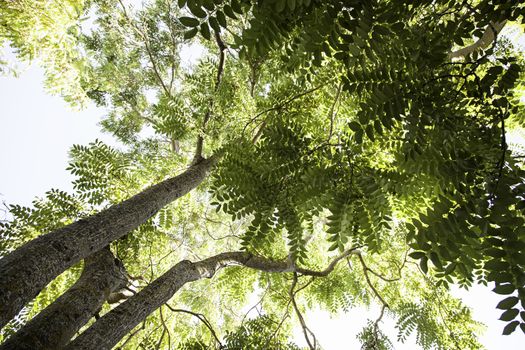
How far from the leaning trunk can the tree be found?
1cm

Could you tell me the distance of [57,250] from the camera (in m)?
2.18

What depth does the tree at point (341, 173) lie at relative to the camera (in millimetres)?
1180

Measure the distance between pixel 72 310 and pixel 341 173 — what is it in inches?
88.1

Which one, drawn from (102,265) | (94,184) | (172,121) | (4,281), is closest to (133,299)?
(102,265)

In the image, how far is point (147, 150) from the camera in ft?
28.1

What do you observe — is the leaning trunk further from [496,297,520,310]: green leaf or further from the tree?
[496,297,520,310]: green leaf

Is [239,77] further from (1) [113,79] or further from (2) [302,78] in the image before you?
(1) [113,79]

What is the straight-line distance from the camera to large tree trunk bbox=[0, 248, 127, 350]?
6.63 feet

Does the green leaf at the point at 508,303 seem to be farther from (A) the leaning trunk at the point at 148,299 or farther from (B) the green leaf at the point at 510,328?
(A) the leaning trunk at the point at 148,299

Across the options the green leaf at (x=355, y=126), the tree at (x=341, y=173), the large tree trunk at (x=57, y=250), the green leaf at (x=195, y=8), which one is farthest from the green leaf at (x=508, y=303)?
the large tree trunk at (x=57, y=250)

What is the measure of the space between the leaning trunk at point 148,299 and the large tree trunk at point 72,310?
15 centimetres

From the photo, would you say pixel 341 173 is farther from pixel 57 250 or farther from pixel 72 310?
pixel 72 310

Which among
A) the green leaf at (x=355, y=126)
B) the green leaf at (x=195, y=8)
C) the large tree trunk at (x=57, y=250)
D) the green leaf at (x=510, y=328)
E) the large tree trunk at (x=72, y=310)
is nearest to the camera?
the green leaf at (x=510, y=328)

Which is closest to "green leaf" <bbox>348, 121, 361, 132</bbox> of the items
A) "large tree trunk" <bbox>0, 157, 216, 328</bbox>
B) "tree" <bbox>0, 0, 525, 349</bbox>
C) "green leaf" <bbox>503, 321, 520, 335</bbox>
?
"tree" <bbox>0, 0, 525, 349</bbox>
